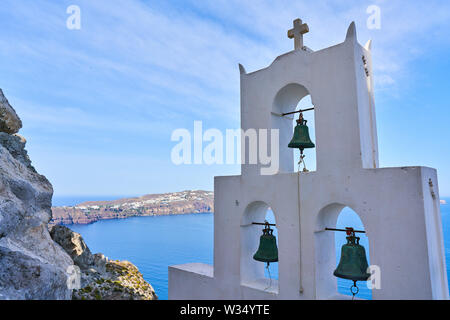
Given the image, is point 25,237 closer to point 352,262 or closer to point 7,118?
point 7,118

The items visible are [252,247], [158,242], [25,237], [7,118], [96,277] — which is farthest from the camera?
[158,242]

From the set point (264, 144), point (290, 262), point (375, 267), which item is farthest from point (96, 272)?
point (375, 267)

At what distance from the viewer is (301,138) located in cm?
423

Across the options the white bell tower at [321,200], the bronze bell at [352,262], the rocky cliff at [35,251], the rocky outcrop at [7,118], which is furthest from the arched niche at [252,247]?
the rocky outcrop at [7,118]

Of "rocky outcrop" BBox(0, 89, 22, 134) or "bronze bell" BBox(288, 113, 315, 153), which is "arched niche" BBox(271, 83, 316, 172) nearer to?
"bronze bell" BBox(288, 113, 315, 153)

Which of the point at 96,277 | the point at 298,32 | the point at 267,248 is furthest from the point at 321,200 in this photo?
the point at 96,277

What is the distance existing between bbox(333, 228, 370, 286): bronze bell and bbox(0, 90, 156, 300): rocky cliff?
2927 mm

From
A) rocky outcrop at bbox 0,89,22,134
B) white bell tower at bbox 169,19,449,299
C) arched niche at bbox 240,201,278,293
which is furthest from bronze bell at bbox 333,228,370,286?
rocky outcrop at bbox 0,89,22,134

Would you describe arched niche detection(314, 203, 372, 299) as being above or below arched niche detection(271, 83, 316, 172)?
below

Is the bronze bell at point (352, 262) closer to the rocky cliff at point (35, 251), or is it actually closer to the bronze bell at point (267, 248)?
the bronze bell at point (267, 248)

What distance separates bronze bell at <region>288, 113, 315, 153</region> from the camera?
4215 mm

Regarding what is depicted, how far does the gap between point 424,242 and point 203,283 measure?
3206 millimetres

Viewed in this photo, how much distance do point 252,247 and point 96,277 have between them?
7.67 ft
